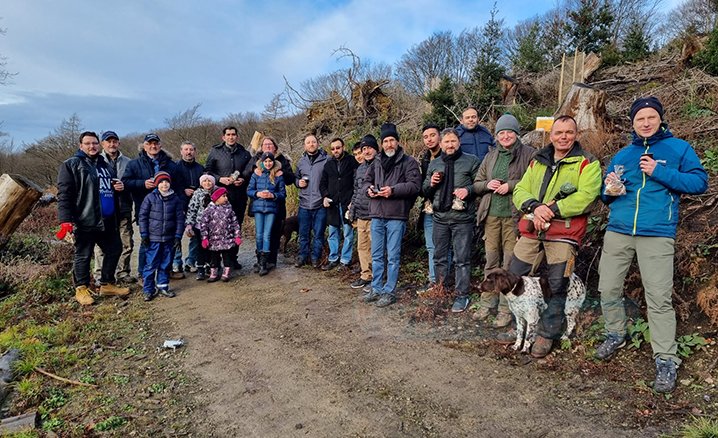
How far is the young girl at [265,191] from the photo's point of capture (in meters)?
6.91

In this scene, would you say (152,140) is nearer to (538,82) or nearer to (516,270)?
(516,270)

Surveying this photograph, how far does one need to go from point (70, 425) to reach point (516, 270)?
160 inches

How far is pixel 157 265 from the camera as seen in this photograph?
612 cm

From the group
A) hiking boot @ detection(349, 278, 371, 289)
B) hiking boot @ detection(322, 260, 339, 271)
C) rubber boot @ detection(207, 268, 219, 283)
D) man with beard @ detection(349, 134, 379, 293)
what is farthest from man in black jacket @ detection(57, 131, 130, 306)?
man with beard @ detection(349, 134, 379, 293)

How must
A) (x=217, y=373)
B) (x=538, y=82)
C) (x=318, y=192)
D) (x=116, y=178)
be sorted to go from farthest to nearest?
1. (x=538, y=82)
2. (x=318, y=192)
3. (x=116, y=178)
4. (x=217, y=373)

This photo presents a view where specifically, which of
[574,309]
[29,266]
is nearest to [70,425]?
[574,309]

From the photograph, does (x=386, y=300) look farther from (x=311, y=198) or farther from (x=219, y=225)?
(x=219, y=225)

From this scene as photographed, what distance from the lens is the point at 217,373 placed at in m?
3.95

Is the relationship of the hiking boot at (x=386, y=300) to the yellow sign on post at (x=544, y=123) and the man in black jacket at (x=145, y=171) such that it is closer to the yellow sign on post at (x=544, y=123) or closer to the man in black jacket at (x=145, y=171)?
the man in black jacket at (x=145, y=171)

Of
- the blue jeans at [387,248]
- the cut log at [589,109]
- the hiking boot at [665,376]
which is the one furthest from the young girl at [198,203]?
the cut log at [589,109]

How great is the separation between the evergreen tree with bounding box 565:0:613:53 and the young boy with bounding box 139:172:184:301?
1503 centimetres

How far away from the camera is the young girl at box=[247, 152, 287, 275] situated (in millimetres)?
6906

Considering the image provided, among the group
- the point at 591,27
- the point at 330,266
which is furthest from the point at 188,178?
the point at 591,27

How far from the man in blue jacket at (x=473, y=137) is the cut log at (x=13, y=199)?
24.6 ft
